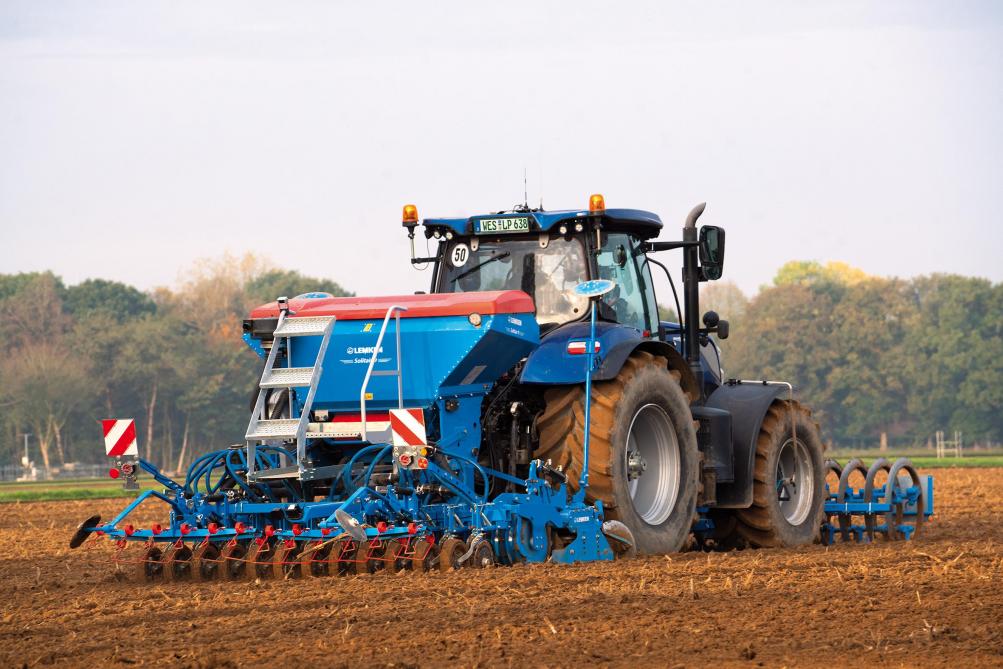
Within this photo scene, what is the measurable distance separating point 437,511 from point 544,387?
1.43 meters

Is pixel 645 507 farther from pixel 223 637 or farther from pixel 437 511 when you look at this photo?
pixel 223 637

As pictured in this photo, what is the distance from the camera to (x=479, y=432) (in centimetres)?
1045

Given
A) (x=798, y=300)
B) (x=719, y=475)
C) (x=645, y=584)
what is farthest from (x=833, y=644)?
(x=798, y=300)

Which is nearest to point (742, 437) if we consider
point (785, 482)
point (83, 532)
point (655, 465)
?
point (785, 482)

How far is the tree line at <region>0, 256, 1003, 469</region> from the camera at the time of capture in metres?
64.2

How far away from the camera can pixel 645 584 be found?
28.9 ft

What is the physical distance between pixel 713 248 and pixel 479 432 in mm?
2852

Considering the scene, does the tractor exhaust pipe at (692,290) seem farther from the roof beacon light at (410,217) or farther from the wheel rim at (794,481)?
the roof beacon light at (410,217)

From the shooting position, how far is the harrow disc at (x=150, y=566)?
9781 millimetres

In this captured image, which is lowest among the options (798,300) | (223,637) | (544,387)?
(223,637)

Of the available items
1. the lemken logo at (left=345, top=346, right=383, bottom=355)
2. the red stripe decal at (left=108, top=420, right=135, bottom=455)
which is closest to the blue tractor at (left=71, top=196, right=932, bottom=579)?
the lemken logo at (left=345, top=346, right=383, bottom=355)

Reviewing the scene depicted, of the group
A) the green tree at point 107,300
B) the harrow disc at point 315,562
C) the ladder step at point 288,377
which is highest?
the green tree at point 107,300

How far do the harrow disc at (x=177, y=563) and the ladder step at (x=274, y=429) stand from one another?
86 centimetres

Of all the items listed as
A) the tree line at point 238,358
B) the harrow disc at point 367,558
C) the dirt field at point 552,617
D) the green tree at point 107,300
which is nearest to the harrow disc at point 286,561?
the dirt field at point 552,617
